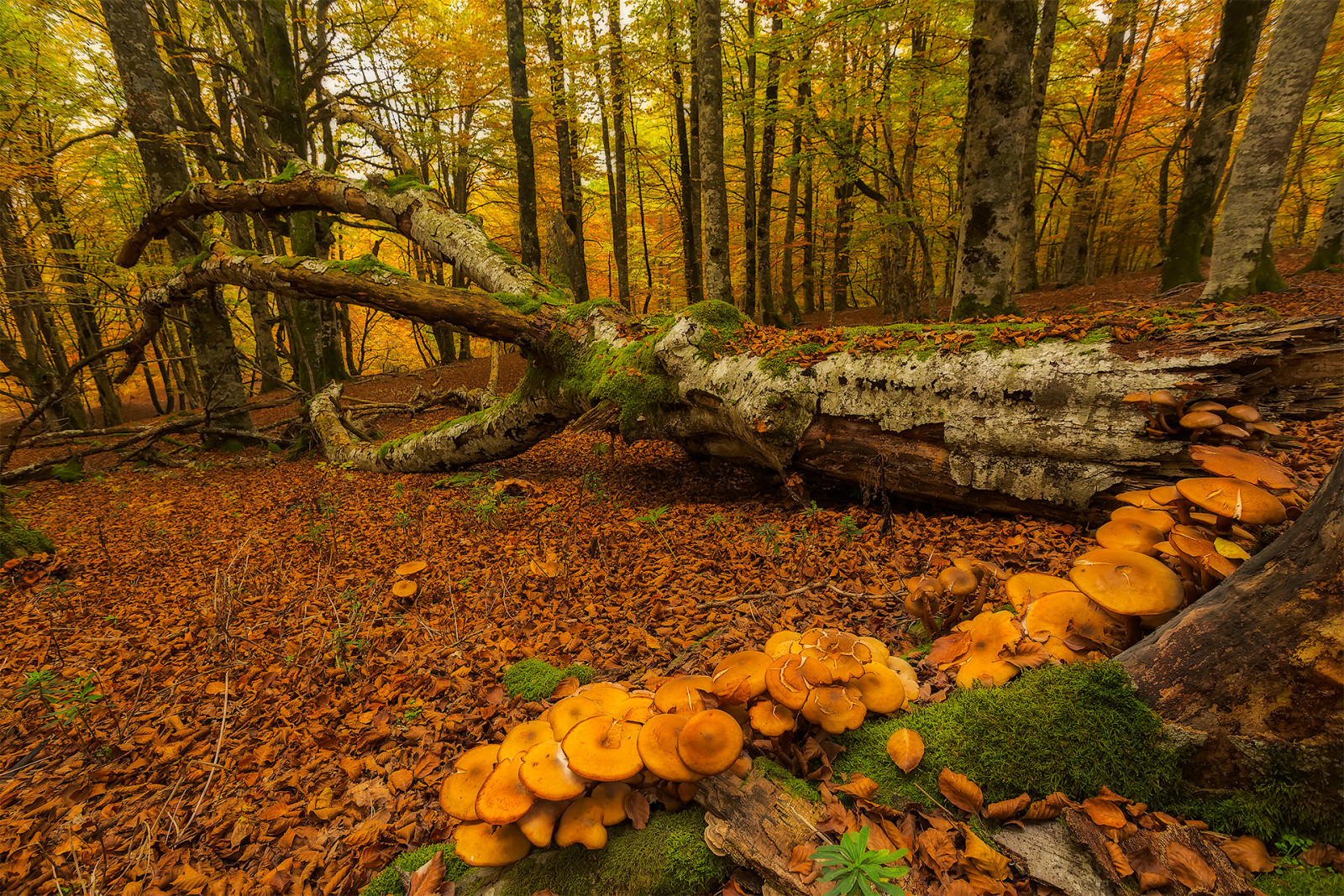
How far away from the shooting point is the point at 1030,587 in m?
1.97

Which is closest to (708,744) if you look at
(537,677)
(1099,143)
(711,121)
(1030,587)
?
(1030,587)

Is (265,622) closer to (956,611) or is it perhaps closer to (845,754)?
(845,754)

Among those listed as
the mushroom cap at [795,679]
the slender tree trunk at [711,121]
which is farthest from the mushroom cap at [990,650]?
the slender tree trunk at [711,121]

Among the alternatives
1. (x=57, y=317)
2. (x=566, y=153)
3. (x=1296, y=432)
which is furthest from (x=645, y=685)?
(x=57, y=317)

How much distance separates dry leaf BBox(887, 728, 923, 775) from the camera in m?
1.54

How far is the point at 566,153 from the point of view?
14.0 metres

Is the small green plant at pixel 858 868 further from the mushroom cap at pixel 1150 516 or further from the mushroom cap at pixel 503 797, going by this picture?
the mushroom cap at pixel 1150 516

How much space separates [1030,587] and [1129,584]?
0.38 m

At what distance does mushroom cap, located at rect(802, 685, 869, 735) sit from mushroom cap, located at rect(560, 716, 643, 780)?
1.80ft

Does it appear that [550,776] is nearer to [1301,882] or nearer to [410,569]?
[1301,882]

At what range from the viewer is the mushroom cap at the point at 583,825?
58.7 inches

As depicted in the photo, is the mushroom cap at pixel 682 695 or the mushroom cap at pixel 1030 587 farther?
the mushroom cap at pixel 1030 587

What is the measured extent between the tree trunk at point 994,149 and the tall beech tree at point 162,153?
12.0 meters

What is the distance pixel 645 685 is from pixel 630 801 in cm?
88
